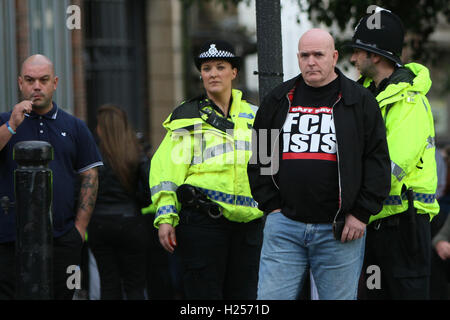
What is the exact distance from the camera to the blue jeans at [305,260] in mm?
3870

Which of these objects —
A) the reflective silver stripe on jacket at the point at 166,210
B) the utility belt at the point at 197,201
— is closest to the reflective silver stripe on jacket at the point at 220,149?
the utility belt at the point at 197,201

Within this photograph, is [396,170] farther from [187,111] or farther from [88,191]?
[88,191]

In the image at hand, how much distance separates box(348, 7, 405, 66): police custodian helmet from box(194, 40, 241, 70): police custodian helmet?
74 centimetres

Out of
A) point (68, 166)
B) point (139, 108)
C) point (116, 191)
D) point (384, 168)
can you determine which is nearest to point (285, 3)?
point (116, 191)

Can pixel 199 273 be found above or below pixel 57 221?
below

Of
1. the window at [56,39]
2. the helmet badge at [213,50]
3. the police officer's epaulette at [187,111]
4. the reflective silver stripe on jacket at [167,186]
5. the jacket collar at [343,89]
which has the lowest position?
the reflective silver stripe on jacket at [167,186]

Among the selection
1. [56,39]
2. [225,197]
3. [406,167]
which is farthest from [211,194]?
[56,39]

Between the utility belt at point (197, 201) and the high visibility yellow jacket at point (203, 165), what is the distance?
1.2 inches

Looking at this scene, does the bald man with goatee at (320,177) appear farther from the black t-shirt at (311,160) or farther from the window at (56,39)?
the window at (56,39)

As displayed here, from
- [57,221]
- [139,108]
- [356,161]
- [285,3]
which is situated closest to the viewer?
[356,161]

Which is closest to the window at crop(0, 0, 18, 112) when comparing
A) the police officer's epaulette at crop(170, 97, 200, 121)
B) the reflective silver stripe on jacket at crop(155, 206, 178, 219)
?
the police officer's epaulette at crop(170, 97, 200, 121)

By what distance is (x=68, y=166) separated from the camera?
471cm

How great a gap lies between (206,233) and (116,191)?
5.70 feet
